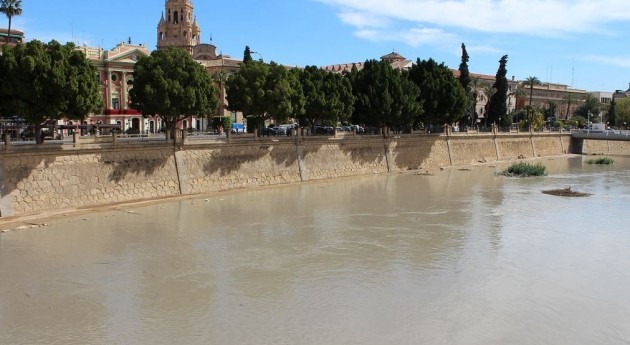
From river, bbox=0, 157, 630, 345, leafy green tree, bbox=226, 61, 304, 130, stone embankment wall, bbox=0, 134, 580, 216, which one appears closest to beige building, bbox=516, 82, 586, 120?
stone embankment wall, bbox=0, 134, 580, 216

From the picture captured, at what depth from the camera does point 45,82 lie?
27.2 meters

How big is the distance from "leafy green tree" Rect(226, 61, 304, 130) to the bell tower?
76393 mm

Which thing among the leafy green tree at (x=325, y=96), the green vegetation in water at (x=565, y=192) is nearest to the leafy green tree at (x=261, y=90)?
the leafy green tree at (x=325, y=96)

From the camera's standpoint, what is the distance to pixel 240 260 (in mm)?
20906

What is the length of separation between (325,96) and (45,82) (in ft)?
76.5

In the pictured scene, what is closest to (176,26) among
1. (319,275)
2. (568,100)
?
(568,100)

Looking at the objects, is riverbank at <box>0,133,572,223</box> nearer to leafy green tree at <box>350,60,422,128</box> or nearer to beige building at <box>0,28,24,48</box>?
leafy green tree at <box>350,60,422,128</box>

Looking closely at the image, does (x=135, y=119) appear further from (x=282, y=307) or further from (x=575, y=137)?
(x=575, y=137)

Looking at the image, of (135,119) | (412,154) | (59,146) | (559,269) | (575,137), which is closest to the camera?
(559,269)

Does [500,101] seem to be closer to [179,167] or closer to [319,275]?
[179,167]

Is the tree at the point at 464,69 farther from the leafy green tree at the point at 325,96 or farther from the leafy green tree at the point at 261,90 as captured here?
the leafy green tree at the point at 261,90

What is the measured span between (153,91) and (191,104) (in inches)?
90.0

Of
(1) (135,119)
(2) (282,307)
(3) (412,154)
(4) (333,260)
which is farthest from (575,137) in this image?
(2) (282,307)

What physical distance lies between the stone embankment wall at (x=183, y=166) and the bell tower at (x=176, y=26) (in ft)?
231
